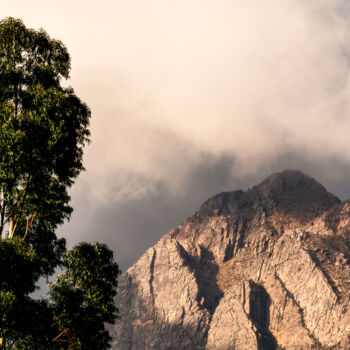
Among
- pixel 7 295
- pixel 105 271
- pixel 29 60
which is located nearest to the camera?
pixel 7 295

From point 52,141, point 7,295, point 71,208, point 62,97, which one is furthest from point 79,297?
point 62,97

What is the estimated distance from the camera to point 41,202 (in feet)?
131

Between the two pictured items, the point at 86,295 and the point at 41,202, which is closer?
the point at 86,295

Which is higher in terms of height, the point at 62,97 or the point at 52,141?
the point at 62,97

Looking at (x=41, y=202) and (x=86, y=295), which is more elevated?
(x=41, y=202)

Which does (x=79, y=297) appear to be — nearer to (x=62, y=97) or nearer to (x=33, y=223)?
(x=33, y=223)

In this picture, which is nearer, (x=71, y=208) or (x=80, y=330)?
(x=80, y=330)

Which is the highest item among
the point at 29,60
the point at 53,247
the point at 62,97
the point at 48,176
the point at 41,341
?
the point at 29,60

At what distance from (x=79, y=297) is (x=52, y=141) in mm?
12760

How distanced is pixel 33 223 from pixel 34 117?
11.7 metres

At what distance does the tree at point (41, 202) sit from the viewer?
34.8 metres

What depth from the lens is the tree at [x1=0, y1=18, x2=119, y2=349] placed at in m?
34.8

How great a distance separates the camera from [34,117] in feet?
120

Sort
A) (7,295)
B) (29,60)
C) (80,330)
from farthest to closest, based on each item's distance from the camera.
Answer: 1. (29,60)
2. (80,330)
3. (7,295)
